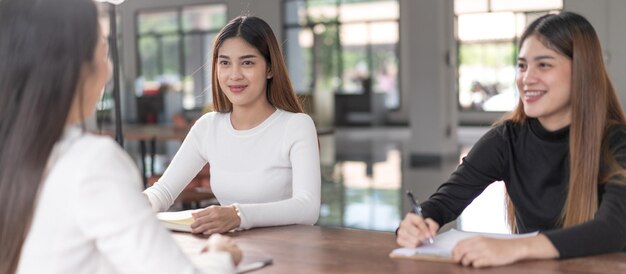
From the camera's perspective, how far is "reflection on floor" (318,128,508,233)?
6297 mm

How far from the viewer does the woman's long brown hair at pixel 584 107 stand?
202cm

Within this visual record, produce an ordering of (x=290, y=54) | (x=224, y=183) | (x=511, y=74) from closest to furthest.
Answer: (x=224, y=183)
(x=511, y=74)
(x=290, y=54)

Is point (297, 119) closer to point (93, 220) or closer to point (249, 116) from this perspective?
point (249, 116)

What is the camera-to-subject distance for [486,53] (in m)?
16.6

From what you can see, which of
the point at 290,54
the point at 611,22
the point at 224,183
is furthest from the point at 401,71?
the point at 224,183

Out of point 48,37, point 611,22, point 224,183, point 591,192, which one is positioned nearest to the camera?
point 48,37

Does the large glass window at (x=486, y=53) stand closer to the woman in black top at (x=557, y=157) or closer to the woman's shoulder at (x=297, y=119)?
the woman's shoulder at (x=297, y=119)

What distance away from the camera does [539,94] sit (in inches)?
84.5

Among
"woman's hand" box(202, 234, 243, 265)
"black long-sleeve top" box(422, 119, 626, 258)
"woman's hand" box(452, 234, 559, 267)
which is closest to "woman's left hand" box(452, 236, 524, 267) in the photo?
"woman's hand" box(452, 234, 559, 267)

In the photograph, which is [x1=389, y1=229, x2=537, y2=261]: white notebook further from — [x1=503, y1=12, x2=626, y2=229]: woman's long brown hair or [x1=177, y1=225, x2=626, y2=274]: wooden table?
[x1=503, y1=12, x2=626, y2=229]: woman's long brown hair

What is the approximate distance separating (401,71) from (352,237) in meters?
16.3

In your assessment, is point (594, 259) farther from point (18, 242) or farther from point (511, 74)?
point (511, 74)

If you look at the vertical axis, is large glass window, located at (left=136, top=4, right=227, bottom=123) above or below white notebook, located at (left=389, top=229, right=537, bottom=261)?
above

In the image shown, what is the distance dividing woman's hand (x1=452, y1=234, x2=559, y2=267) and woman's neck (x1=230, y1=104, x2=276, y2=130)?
118 centimetres
